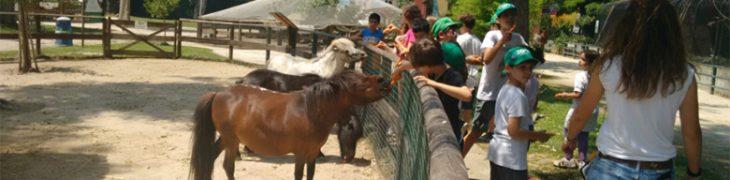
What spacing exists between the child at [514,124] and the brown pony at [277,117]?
47.9 inches

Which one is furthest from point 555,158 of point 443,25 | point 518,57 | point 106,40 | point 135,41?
point 135,41

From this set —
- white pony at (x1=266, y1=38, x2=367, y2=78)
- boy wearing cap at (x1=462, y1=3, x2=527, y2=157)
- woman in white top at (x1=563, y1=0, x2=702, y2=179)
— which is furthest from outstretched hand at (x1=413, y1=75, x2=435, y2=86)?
white pony at (x1=266, y1=38, x2=367, y2=78)

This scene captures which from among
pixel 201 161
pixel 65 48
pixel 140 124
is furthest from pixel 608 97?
pixel 65 48

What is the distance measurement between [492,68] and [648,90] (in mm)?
3215

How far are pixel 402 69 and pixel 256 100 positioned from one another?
122 centimetres

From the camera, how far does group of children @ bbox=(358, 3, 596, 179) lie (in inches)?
149

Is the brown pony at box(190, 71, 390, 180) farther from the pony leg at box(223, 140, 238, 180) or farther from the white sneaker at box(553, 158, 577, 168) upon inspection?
the white sneaker at box(553, 158, 577, 168)

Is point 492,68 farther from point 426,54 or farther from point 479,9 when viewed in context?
point 479,9

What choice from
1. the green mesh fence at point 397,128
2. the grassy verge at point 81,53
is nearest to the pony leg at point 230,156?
the green mesh fence at point 397,128

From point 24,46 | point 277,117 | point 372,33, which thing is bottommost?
point 24,46

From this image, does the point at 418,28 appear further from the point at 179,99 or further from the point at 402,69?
the point at 179,99

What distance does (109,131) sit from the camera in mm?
8109

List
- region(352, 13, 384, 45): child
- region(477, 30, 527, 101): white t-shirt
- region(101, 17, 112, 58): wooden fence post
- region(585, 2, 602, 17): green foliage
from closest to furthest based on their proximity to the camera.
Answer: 1. region(477, 30, 527, 101): white t-shirt
2. region(352, 13, 384, 45): child
3. region(101, 17, 112, 58): wooden fence post
4. region(585, 2, 602, 17): green foliage

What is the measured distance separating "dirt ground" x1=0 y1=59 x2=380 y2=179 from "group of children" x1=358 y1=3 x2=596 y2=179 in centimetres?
155
